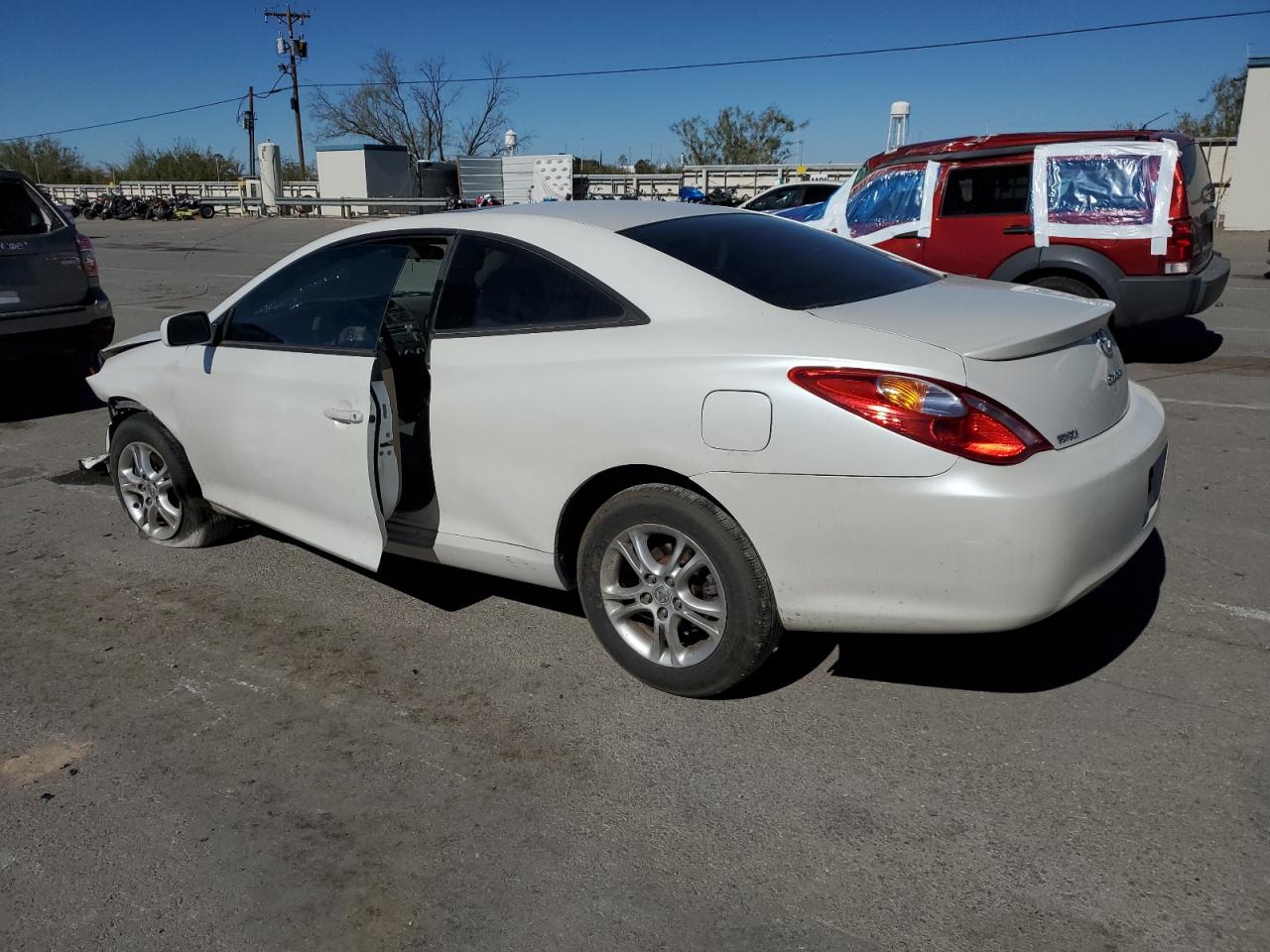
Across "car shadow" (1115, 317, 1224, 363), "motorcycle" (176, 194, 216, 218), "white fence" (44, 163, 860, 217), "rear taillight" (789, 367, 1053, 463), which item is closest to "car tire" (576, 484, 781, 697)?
"rear taillight" (789, 367, 1053, 463)

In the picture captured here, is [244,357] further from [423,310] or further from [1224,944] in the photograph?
[1224,944]

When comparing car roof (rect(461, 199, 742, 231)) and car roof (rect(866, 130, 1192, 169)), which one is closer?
car roof (rect(461, 199, 742, 231))

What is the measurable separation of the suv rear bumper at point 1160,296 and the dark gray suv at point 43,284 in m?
8.04

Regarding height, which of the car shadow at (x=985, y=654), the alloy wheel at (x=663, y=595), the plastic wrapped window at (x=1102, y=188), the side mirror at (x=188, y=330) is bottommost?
the car shadow at (x=985, y=654)

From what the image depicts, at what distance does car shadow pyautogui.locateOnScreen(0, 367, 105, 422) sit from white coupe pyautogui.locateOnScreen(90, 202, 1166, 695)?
4424mm

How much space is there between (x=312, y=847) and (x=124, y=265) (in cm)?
2228

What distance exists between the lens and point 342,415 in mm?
3832

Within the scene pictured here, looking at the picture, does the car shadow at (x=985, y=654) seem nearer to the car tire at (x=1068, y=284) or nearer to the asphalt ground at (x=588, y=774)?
the asphalt ground at (x=588, y=774)

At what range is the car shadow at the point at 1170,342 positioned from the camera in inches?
356

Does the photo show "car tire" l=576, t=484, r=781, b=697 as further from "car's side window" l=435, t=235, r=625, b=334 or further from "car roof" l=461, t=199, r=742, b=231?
"car roof" l=461, t=199, r=742, b=231

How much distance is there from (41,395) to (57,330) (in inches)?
50.4

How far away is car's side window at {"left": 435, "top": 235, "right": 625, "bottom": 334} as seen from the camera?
11.2 feet

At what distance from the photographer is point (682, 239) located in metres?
3.59

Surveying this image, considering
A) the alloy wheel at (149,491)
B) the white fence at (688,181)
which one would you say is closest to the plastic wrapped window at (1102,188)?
the alloy wheel at (149,491)
